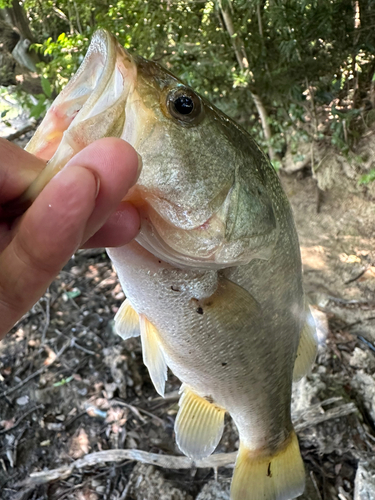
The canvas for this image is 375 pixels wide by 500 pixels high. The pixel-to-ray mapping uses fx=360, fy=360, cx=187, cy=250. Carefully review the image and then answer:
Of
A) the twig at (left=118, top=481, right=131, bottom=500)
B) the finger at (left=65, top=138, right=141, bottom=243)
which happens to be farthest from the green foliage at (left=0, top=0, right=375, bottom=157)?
the twig at (left=118, top=481, right=131, bottom=500)

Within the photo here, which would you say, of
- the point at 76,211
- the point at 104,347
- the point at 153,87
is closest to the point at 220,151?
the point at 153,87

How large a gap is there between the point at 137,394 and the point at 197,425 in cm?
123

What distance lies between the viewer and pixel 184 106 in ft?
3.05

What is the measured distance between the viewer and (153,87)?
2.93 ft

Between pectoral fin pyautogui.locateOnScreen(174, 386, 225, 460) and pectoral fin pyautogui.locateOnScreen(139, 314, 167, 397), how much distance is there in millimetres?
238

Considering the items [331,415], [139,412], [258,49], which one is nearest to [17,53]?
[258,49]

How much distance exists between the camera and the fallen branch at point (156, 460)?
83.5 inches

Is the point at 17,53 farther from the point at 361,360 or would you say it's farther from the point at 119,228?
the point at 361,360

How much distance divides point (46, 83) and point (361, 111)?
2.92m

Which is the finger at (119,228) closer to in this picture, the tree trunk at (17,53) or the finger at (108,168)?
the finger at (108,168)

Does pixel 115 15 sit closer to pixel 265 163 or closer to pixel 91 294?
pixel 91 294

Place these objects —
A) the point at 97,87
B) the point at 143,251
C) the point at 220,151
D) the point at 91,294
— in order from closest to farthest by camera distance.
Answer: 1. the point at 97,87
2. the point at 220,151
3. the point at 143,251
4. the point at 91,294

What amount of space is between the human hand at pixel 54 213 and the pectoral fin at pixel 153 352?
695 mm

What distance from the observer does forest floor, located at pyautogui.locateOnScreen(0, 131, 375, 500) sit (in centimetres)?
211
